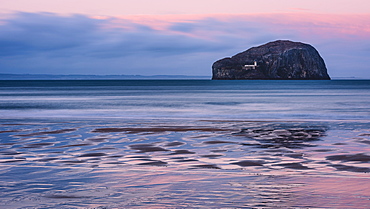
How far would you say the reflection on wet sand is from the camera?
8570mm

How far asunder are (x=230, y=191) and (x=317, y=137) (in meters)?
11.1

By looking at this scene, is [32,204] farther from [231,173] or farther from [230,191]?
[231,173]

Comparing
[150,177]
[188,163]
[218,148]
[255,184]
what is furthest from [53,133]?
[255,184]

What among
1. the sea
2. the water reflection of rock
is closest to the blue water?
the water reflection of rock

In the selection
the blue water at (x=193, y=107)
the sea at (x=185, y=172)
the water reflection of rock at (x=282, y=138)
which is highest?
the sea at (x=185, y=172)

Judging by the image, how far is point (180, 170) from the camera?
11.5m

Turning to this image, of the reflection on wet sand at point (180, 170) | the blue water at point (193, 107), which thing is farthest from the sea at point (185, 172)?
the blue water at point (193, 107)

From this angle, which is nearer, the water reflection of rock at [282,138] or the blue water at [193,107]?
the water reflection of rock at [282,138]

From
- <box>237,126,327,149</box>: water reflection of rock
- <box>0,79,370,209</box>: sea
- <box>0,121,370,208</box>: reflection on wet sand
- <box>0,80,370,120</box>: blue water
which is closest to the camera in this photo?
<box>0,79,370,209</box>: sea

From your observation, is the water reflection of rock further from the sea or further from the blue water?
the blue water

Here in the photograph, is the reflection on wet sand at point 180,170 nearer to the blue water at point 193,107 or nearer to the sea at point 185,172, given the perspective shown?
the sea at point 185,172

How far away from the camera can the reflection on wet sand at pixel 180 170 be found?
8.57 meters

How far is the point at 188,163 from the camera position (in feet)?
41.7

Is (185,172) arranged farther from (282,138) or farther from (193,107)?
(193,107)
